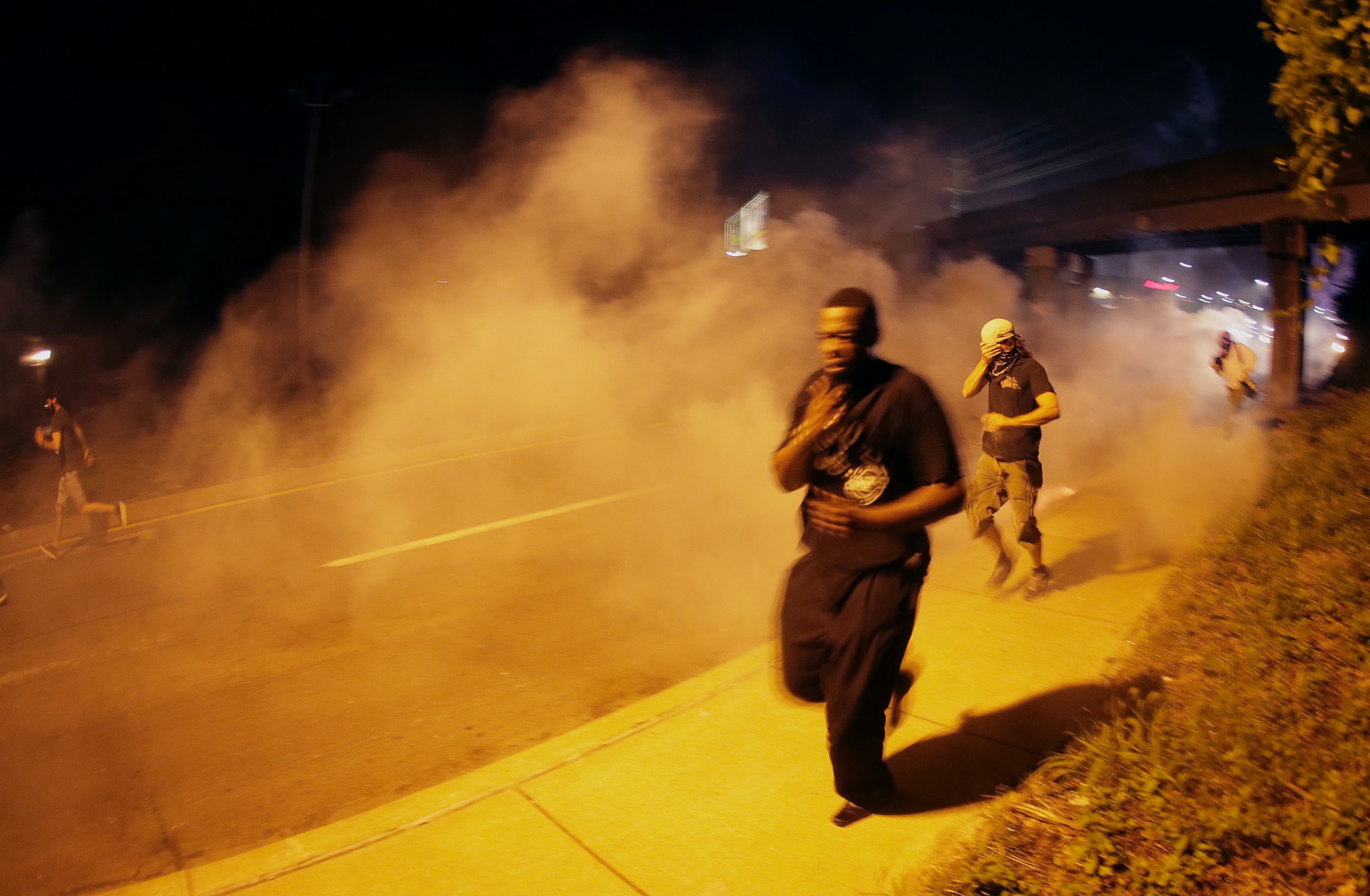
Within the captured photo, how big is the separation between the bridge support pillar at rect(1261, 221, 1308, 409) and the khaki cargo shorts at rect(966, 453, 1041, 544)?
34.1 ft

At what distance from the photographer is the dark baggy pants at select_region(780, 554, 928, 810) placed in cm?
272

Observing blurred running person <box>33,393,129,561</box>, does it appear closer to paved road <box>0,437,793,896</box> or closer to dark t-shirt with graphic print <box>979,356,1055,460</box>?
paved road <box>0,437,793,896</box>

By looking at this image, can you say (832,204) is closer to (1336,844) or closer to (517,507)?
(517,507)

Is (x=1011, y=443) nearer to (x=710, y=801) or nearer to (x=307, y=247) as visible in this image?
(x=710, y=801)

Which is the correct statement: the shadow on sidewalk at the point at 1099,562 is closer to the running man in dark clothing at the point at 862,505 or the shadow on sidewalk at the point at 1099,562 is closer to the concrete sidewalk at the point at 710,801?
the concrete sidewalk at the point at 710,801

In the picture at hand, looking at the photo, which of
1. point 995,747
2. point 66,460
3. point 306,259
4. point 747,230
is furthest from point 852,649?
point 306,259

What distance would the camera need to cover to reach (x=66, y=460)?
8.10 m

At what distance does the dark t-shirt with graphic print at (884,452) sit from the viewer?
269 centimetres

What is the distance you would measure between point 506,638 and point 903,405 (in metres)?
3.13

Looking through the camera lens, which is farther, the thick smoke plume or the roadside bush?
the thick smoke plume

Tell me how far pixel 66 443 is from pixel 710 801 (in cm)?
747

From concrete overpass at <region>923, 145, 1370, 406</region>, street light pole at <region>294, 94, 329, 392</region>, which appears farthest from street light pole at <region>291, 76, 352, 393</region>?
concrete overpass at <region>923, 145, 1370, 406</region>

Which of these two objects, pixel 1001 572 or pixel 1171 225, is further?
pixel 1171 225

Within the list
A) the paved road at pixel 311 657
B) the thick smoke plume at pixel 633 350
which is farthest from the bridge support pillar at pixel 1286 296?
the paved road at pixel 311 657
